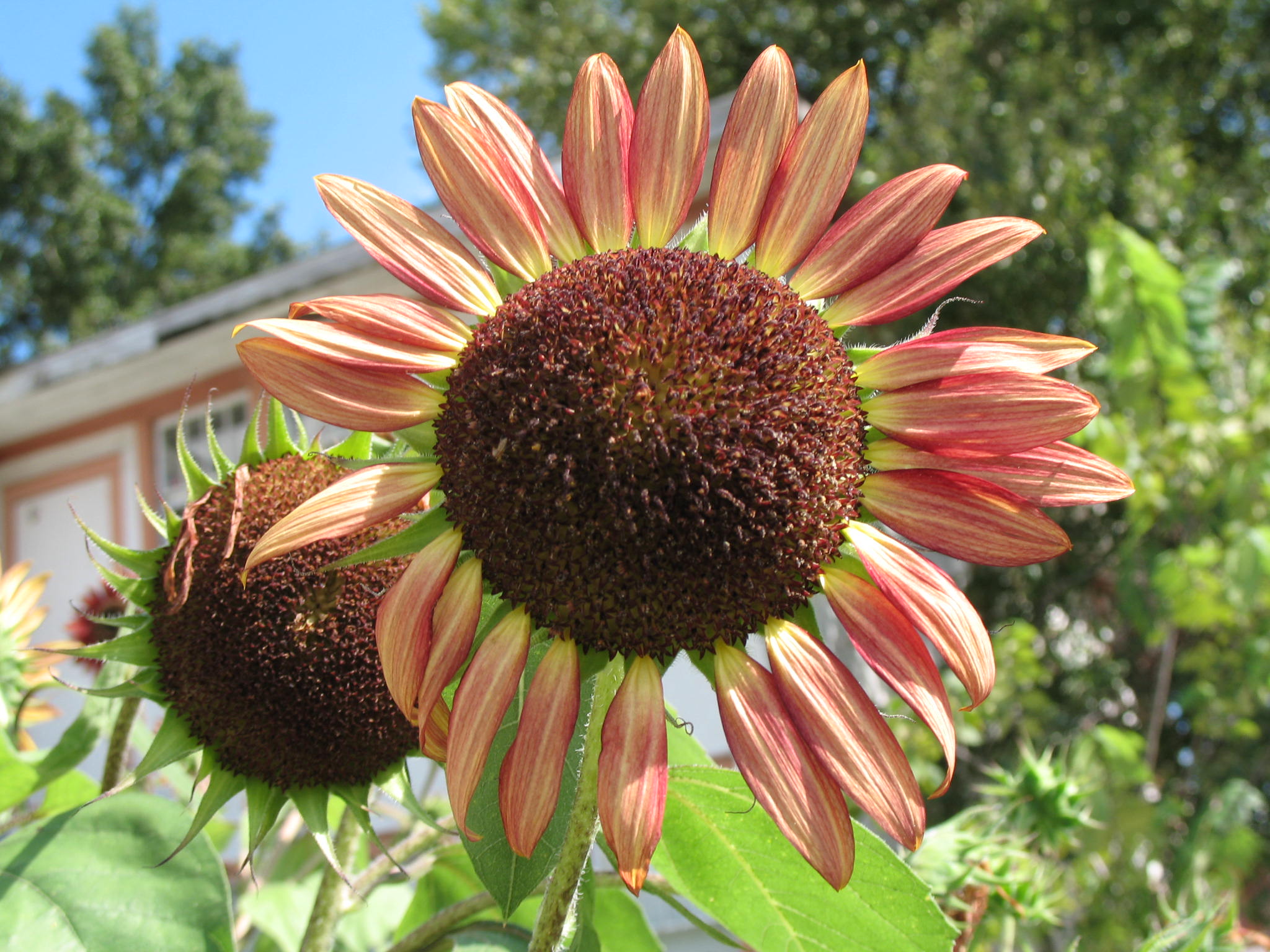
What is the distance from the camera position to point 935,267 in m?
0.86

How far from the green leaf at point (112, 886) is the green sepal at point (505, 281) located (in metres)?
0.58

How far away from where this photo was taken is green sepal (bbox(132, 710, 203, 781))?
1021 millimetres

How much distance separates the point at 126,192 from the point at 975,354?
2957 centimetres

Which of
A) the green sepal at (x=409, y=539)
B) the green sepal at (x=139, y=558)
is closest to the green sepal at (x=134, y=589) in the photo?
the green sepal at (x=139, y=558)

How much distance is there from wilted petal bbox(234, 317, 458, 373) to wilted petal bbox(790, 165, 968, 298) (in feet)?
0.99

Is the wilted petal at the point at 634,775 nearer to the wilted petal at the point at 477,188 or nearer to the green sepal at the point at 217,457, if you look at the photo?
the wilted petal at the point at 477,188

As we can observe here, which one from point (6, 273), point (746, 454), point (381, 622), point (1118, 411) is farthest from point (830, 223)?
point (6, 273)

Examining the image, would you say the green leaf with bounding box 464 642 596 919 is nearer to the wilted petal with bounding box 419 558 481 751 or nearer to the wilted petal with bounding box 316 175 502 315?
the wilted petal with bounding box 419 558 481 751

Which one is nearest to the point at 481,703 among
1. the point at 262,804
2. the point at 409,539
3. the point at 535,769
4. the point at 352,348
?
the point at 535,769

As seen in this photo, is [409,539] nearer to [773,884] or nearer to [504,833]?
[504,833]

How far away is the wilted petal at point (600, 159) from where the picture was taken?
0.90 meters

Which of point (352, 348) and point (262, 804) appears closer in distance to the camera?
point (352, 348)

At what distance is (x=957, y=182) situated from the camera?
88 cm

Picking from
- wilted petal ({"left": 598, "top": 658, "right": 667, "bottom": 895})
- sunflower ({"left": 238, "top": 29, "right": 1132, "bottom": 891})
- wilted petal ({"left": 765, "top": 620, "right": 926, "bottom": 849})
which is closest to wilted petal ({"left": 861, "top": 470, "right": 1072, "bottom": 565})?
sunflower ({"left": 238, "top": 29, "right": 1132, "bottom": 891})
